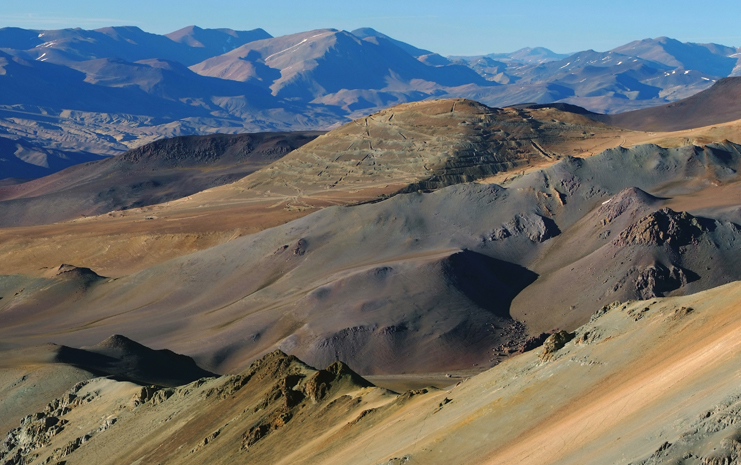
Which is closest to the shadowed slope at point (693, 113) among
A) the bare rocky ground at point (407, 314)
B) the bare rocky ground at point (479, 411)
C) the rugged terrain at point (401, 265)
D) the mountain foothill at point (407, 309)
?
the mountain foothill at point (407, 309)

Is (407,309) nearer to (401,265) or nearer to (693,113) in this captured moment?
(401,265)

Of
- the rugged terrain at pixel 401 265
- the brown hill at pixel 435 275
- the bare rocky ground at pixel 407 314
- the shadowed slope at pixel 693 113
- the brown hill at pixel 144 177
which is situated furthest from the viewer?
the shadowed slope at pixel 693 113

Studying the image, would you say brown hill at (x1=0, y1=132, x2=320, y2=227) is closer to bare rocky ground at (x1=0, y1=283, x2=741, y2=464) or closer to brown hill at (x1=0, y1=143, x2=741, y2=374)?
brown hill at (x1=0, y1=143, x2=741, y2=374)

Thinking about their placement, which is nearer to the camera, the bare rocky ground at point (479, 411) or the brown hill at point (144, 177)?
the bare rocky ground at point (479, 411)

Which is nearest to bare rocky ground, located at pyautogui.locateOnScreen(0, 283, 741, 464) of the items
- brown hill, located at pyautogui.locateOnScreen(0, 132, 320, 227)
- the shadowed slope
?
brown hill, located at pyautogui.locateOnScreen(0, 132, 320, 227)

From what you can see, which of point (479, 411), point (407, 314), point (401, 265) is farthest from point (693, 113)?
point (479, 411)

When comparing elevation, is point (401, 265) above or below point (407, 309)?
above

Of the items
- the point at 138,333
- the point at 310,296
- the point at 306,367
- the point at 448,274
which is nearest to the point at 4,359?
the point at 138,333

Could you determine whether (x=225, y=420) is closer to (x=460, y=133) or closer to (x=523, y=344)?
(x=523, y=344)

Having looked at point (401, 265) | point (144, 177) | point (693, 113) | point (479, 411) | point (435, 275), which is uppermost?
point (693, 113)

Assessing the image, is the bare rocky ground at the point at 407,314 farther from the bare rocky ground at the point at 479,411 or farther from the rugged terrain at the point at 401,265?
the rugged terrain at the point at 401,265

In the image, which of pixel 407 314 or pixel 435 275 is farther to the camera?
pixel 435 275
